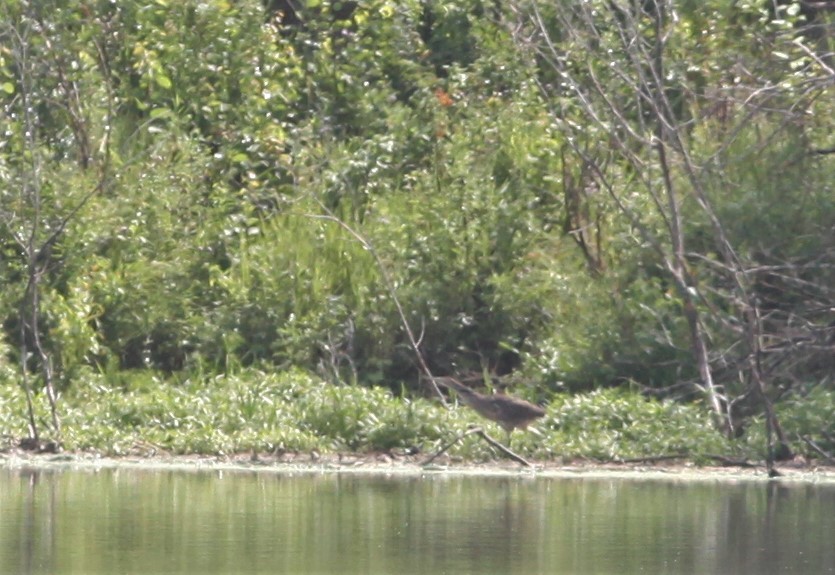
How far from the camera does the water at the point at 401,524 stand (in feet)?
24.5

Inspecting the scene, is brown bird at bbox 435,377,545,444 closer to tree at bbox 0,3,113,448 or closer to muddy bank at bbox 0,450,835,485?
muddy bank at bbox 0,450,835,485

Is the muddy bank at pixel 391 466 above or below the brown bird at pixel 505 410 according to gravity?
below

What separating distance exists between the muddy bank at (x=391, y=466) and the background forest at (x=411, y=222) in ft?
0.49

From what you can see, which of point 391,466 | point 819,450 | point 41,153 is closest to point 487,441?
point 391,466

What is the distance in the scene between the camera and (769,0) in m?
14.2

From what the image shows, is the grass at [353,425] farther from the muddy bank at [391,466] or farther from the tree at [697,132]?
A: the tree at [697,132]

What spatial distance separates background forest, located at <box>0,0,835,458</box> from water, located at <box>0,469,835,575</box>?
1.18 m

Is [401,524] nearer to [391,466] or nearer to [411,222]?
[391,466]

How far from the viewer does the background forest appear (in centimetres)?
1170

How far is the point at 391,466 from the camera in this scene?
11055 mm

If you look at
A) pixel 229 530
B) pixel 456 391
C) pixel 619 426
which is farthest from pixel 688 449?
pixel 229 530

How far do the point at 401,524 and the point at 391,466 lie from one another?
7.98ft

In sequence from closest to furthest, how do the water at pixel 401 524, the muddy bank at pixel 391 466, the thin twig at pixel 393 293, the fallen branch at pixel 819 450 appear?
the water at pixel 401 524
the muddy bank at pixel 391 466
the fallen branch at pixel 819 450
the thin twig at pixel 393 293

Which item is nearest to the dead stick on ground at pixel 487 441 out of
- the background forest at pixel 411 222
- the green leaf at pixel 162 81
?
the background forest at pixel 411 222
